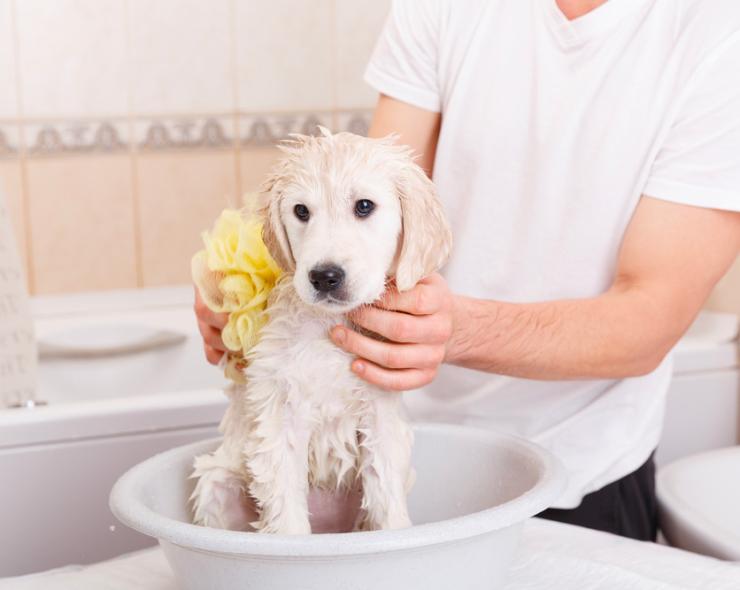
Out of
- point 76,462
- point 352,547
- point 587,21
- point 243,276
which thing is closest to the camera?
point 352,547

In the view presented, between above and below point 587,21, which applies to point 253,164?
below

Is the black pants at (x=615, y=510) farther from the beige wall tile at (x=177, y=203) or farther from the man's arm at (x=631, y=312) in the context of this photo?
the beige wall tile at (x=177, y=203)

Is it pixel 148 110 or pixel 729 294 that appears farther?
pixel 148 110

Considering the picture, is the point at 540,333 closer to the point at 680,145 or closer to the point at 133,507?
the point at 680,145

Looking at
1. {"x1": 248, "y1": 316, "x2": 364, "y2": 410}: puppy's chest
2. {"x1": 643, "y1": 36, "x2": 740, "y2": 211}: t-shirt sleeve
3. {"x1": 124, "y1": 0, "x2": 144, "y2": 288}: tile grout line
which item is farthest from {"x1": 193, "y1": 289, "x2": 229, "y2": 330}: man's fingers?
{"x1": 124, "y1": 0, "x2": 144, "y2": 288}: tile grout line

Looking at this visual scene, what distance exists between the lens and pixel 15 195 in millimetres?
2307

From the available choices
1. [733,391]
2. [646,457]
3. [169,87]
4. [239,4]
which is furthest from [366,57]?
[646,457]

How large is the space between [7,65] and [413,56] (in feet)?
4.35

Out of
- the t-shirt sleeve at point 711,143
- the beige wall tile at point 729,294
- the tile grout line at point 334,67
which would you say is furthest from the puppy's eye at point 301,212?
the tile grout line at point 334,67

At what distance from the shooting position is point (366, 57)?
8.39 ft

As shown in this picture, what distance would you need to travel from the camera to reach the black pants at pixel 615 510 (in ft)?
4.01

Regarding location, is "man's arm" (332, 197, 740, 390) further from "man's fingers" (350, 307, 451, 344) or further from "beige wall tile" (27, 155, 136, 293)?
"beige wall tile" (27, 155, 136, 293)

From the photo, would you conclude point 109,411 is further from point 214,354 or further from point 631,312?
point 631,312

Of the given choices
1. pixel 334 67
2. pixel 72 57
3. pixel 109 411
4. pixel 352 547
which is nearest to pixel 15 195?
pixel 72 57
